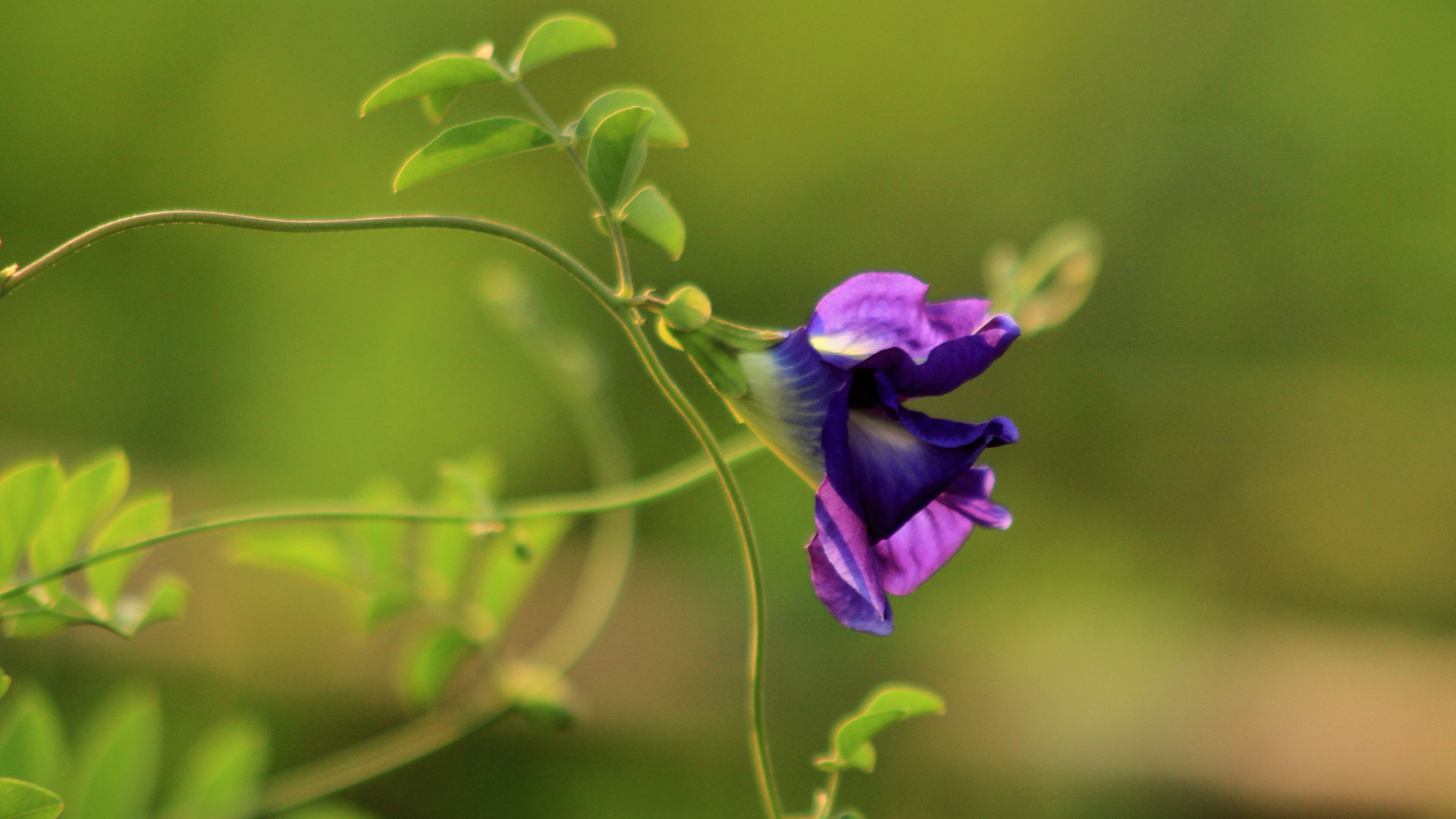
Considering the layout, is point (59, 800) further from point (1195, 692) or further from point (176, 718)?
point (1195, 692)

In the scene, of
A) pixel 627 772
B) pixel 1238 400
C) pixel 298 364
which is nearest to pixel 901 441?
pixel 627 772

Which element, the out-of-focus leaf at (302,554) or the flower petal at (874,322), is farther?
the out-of-focus leaf at (302,554)

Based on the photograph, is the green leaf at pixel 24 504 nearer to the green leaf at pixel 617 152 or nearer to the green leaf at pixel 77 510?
the green leaf at pixel 77 510

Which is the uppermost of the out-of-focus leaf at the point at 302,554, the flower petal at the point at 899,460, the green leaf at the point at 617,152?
the out-of-focus leaf at the point at 302,554

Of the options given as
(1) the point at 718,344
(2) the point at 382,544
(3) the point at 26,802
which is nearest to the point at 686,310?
(1) the point at 718,344

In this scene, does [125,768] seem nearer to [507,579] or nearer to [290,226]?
[507,579]

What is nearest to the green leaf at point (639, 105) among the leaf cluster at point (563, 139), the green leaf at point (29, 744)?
the leaf cluster at point (563, 139)

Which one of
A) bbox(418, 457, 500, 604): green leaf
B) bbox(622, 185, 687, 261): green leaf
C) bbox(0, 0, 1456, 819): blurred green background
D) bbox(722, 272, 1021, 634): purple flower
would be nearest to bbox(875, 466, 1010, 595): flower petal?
bbox(722, 272, 1021, 634): purple flower
